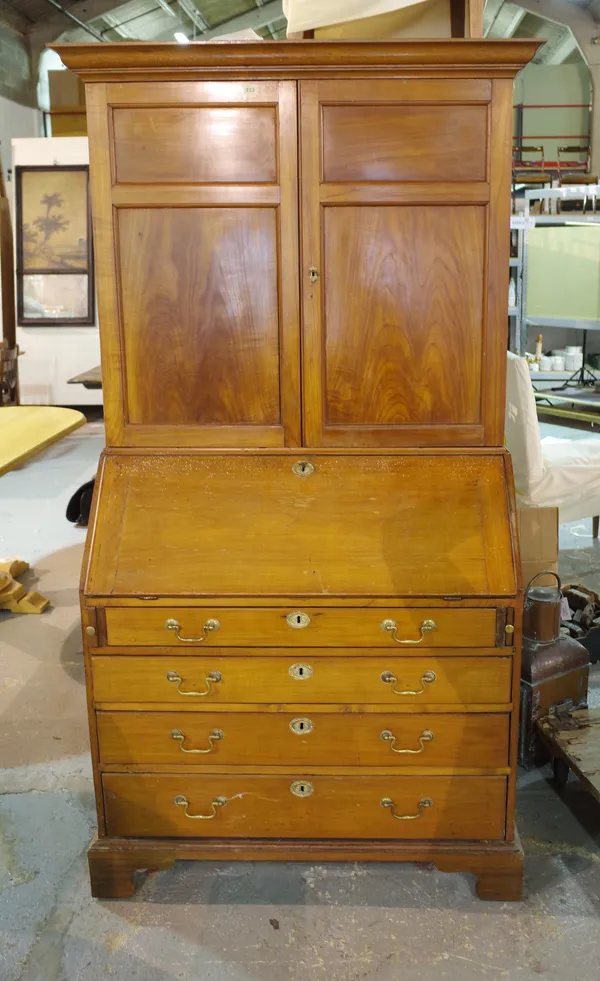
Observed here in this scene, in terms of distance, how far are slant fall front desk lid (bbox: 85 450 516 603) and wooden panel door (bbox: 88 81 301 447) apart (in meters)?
0.10

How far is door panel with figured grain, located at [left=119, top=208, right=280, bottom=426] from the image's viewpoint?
6.82 ft

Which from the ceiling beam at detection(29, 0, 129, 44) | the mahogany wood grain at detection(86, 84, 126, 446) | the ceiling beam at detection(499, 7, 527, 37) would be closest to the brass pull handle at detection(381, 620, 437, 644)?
the mahogany wood grain at detection(86, 84, 126, 446)

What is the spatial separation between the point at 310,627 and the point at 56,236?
7392 mm

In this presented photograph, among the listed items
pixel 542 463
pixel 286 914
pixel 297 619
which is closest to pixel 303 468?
pixel 297 619

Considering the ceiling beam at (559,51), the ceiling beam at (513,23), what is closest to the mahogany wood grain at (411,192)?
the ceiling beam at (513,23)

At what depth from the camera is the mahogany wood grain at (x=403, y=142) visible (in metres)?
2.00

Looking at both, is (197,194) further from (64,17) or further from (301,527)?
(64,17)

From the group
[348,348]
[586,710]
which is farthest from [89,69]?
[586,710]

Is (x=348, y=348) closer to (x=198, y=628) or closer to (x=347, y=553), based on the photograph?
(x=347, y=553)

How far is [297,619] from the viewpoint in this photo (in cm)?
204

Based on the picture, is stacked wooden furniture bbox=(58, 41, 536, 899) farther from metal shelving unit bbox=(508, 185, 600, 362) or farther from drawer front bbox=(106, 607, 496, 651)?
metal shelving unit bbox=(508, 185, 600, 362)

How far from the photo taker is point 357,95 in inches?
78.3

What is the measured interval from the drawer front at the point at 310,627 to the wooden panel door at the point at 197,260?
18.2 inches

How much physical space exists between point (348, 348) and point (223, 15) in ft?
39.7
